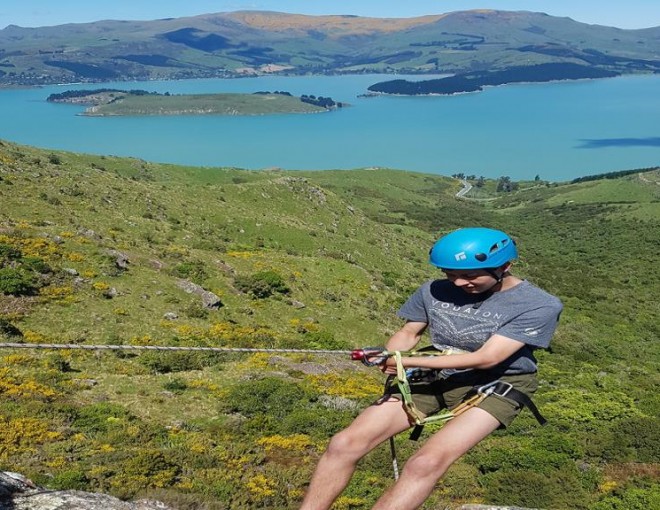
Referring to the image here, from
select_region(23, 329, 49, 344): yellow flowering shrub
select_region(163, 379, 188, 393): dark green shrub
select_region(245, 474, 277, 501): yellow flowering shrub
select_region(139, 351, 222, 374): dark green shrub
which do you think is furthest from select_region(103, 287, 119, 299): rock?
select_region(245, 474, 277, 501): yellow flowering shrub

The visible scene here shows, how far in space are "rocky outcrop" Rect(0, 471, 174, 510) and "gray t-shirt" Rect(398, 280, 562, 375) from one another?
452cm

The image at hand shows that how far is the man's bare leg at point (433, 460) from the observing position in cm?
518

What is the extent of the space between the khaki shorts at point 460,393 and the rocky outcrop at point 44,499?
3.91 meters

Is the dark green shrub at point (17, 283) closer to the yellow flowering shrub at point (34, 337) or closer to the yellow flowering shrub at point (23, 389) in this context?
the yellow flowering shrub at point (34, 337)

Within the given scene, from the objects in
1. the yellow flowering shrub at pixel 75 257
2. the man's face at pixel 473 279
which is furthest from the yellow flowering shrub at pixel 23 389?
the yellow flowering shrub at pixel 75 257

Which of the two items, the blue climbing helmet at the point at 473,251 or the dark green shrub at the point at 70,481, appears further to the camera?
the dark green shrub at the point at 70,481

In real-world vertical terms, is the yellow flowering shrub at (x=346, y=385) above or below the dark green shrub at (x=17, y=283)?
below

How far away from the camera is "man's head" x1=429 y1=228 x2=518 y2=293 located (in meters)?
5.93

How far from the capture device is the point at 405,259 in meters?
59.1

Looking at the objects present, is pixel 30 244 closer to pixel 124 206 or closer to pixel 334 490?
pixel 124 206

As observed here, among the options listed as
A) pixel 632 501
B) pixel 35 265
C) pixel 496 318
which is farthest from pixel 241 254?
pixel 496 318

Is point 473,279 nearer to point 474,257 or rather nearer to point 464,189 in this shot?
point 474,257

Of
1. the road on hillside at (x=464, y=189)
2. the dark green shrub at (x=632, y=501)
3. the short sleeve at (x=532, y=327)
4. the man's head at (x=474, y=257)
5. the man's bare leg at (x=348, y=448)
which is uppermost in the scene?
the man's head at (x=474, y=257)

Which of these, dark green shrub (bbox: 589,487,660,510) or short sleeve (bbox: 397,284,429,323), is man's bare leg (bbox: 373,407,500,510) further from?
dark green shrub (bbox: 589,487,660,510)
